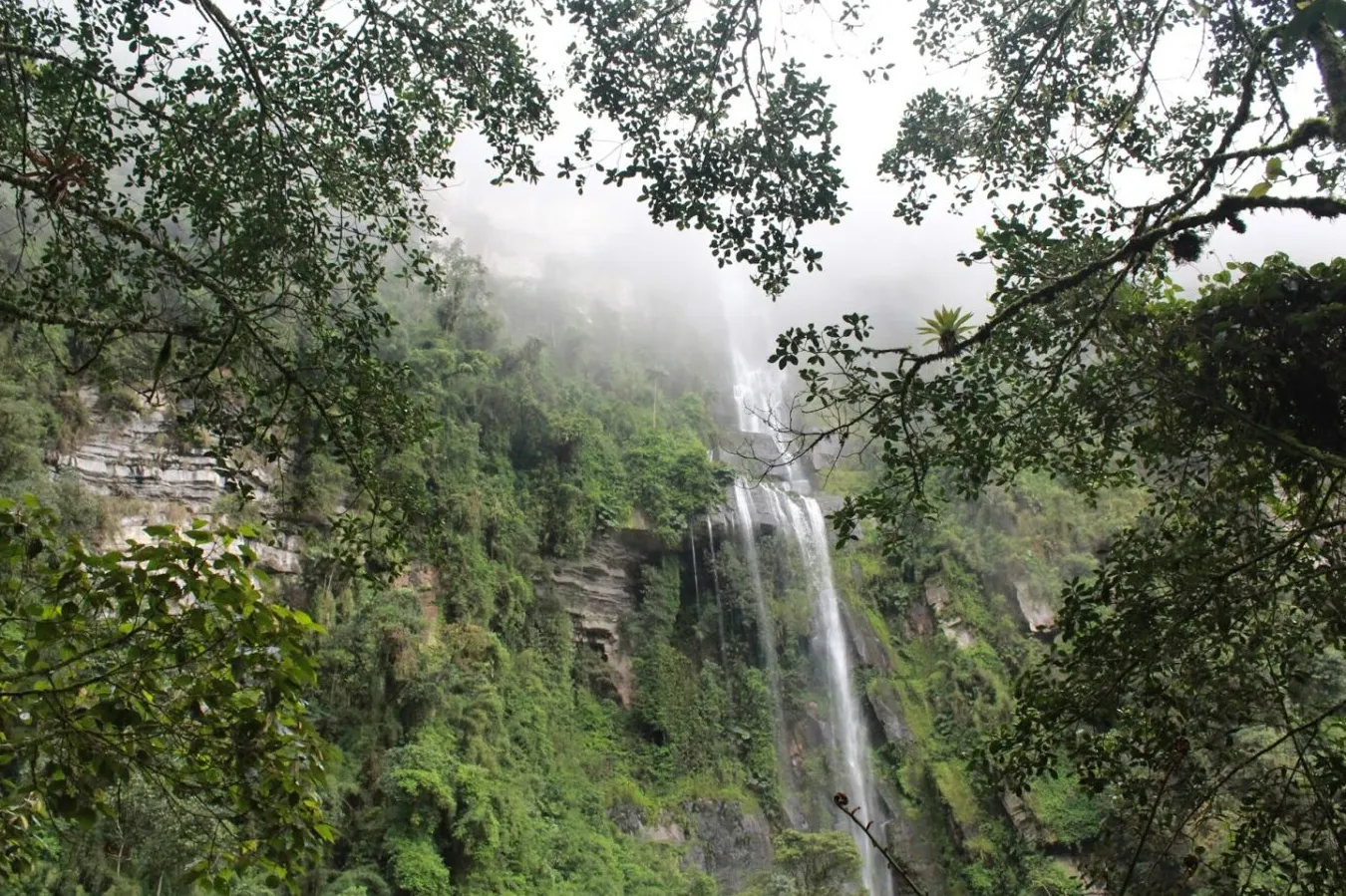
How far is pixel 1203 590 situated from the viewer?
10.1ft

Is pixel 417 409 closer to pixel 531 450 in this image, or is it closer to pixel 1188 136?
pixel 1188 136

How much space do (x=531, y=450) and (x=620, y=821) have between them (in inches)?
286

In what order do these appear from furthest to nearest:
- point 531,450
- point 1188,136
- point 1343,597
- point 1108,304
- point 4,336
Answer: point 531,450 → point 4,336 → point 1188,136 → point 1108,304 → point 1343,597

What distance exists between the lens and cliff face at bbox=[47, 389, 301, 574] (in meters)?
9.70

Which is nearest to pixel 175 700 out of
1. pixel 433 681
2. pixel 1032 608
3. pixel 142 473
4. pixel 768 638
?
pixel 433 681

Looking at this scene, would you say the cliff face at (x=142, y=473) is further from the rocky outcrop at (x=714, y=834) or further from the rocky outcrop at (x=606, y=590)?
the rocky outcrop at (x=714, y=834)

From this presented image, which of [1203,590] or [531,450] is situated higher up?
[531,450]

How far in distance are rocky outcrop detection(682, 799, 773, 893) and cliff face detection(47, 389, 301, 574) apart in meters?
A: 7.76

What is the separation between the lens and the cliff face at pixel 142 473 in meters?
9.70

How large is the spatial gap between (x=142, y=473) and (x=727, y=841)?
10.5 meters

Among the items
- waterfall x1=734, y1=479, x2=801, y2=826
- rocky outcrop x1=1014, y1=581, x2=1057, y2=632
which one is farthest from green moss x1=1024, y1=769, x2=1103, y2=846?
waterfall x1=734, y1=479, x2=801, y2=826

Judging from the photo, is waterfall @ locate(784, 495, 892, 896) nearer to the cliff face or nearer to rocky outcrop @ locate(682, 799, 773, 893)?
rocky outcrop @ locate(682, 799, 773, 893)

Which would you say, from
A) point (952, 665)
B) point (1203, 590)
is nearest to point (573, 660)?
point (952, 665)

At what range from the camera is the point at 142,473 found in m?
10.2
